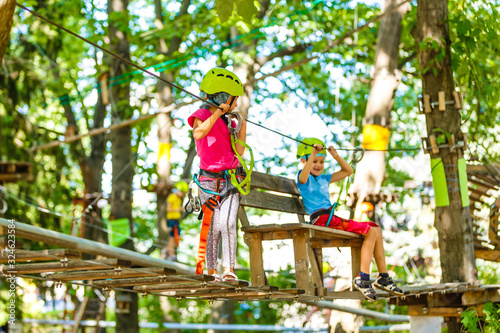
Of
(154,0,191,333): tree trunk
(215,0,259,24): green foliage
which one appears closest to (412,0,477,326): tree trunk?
(215,0,259,24): green foliage

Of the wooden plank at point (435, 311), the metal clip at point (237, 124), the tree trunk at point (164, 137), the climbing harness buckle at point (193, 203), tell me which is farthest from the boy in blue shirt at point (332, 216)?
the tree trunk at point (164, 137)

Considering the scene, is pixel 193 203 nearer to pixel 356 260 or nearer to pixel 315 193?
pixel 315 193

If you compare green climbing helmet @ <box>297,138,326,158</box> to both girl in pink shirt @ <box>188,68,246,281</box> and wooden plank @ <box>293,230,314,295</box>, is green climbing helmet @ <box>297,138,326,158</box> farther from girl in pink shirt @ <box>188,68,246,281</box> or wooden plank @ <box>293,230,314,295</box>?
girl in pink shirt @ <box>188,68,246,281</box>

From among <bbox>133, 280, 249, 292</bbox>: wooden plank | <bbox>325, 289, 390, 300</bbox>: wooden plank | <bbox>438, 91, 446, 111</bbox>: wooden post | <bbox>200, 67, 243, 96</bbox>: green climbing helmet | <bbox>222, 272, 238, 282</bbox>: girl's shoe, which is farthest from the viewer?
<bbox>438, 91, 446, 111</bbox>: wooden post

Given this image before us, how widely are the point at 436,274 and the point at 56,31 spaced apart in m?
9.66

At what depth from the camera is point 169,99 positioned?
12.1 metres

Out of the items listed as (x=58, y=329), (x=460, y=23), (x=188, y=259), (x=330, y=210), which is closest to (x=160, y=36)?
(x=460, y=23)

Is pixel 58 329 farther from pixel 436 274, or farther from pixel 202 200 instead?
pixel 202 200

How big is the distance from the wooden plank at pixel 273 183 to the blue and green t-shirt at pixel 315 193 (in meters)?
0.17

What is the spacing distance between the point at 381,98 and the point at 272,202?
382 centimetres

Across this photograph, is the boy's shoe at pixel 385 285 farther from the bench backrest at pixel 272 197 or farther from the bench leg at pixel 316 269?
the bench backrest at pixel 272 197

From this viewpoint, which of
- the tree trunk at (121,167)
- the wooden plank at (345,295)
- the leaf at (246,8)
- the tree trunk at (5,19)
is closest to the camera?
the tree trunk at (5,19)

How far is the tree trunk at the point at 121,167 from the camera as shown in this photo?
9.02 metres

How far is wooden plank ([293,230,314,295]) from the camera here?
15.4ft
